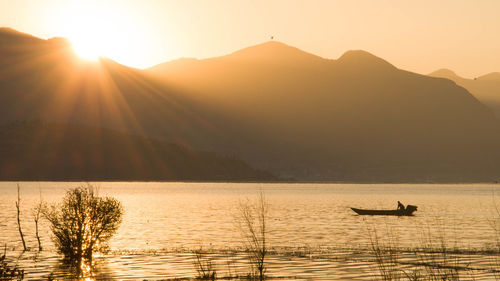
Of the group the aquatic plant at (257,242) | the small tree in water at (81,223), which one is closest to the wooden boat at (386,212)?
the aquatic plant at (257,242)

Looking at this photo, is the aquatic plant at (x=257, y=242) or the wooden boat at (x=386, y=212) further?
the wooden boat at (x=386, y=212)

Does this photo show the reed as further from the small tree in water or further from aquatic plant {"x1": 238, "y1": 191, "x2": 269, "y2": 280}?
the small tree in water

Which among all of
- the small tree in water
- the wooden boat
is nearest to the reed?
the small tree in water

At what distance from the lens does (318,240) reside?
59.3 meters

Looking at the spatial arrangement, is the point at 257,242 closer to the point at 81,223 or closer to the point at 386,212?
the point at 81,223

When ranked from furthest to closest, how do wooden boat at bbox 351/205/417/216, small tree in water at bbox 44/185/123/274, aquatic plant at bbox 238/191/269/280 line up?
wooden boat at bbox 351/205/417/216
small tree in water at bbox 44/185/123/274
aquatic plant at bbox 238/191/269/280

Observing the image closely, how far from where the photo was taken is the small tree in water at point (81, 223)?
126ft

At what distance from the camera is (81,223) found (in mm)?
38562

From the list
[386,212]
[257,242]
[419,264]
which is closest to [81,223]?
[257,242]

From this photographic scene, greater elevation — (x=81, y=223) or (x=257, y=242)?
(x=81, y=223)

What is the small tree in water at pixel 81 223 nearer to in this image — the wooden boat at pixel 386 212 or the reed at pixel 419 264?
the reed at pixel 419 264

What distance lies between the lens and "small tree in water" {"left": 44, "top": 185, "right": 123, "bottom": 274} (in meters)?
38.5

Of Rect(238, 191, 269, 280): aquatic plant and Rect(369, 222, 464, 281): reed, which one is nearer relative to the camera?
Rect(238, 191, 269, 280): aquatic plant

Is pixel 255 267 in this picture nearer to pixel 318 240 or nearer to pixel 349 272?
pixel 349 272
